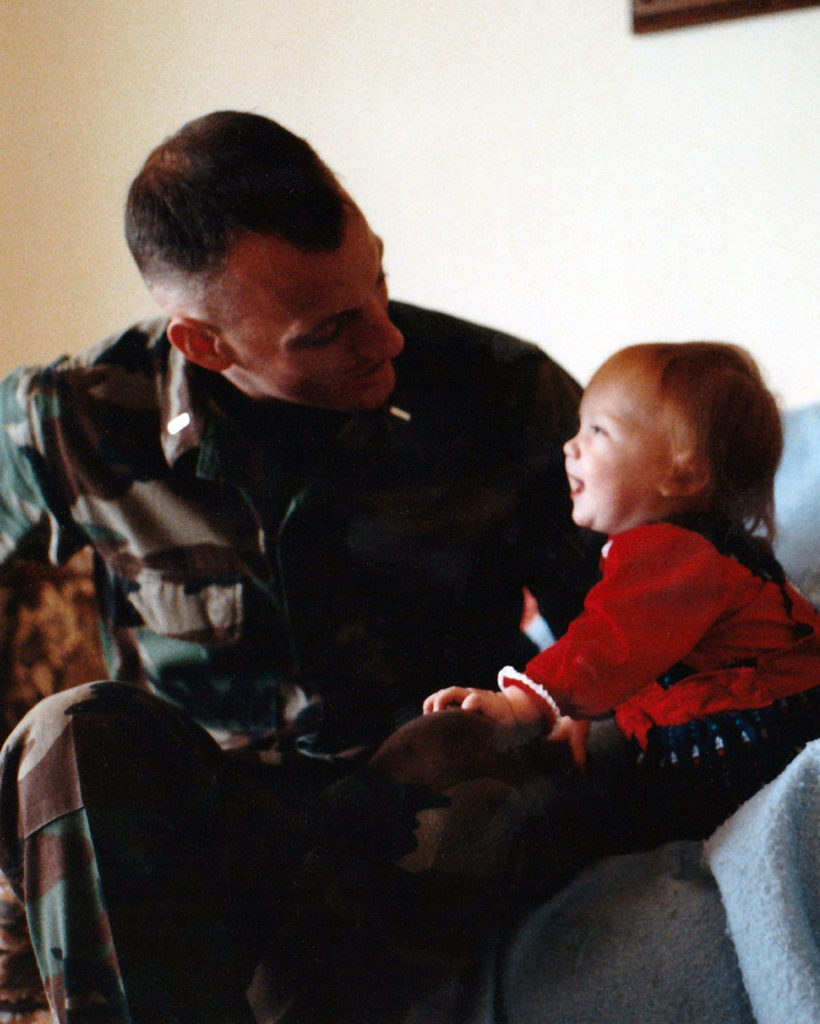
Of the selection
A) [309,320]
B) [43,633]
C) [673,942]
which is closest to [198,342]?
[309,320]

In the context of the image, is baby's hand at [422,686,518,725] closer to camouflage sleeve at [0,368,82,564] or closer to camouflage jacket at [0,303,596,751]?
camouflage jacket at [0,303,596,751]

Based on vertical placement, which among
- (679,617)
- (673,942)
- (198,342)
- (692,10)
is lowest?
(673,942)

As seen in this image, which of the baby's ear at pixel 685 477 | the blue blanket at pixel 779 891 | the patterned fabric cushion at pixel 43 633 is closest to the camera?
the blue blanket at pixel 779 891

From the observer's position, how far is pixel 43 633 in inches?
23.5

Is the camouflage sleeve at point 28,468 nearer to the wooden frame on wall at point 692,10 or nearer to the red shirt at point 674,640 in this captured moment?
the red shirt at point 674,640

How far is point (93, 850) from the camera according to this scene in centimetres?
40

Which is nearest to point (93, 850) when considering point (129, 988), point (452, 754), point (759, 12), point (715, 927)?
point (129, 988)

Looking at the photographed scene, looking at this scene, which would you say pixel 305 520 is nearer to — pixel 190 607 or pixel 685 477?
pixel 190 607

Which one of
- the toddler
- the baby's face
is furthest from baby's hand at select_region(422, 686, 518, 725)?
the baby's face

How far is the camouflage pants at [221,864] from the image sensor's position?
15.4 inches

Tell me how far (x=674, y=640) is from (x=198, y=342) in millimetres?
309

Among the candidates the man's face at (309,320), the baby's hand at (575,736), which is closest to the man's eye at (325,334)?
the man's face at (309,320)

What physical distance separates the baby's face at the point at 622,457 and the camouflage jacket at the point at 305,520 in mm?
34

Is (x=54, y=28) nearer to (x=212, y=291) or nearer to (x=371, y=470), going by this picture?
(x=212, y=291)
